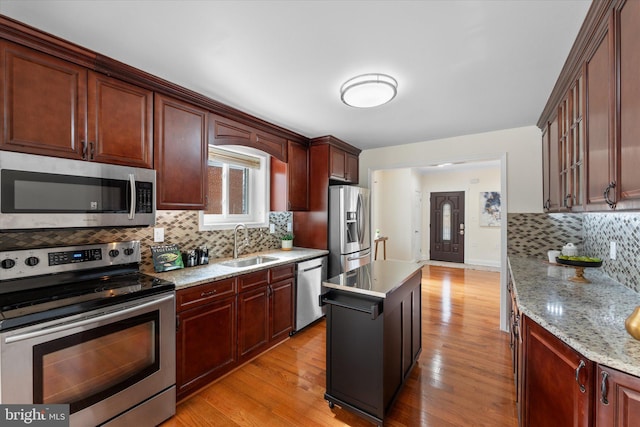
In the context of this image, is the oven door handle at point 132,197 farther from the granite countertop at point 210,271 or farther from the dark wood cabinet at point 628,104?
the dark wood cabinet at point 628,104

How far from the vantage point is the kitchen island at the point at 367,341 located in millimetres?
1728

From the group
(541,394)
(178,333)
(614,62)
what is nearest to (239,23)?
(614,62)

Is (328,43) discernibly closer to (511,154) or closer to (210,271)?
(210,271)

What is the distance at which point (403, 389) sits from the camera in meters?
2.18

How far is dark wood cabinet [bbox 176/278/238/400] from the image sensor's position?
1.98 metres

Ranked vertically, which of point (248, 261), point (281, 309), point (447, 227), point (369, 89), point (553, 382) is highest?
point (369, 89)

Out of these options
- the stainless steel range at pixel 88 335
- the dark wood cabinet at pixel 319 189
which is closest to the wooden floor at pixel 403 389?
the stainless steel range at pixel 88 335

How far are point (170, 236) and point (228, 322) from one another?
3.13ft

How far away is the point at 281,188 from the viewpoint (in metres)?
3.52

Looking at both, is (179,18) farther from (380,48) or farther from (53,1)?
(380,48)

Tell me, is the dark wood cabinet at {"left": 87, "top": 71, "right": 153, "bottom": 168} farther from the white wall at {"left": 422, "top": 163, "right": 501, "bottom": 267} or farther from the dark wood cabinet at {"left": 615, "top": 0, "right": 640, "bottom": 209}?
the white wall at {"left": 422, "top": 163, "right": 501, "bottom": 267}

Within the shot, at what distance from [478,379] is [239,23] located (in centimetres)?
313
